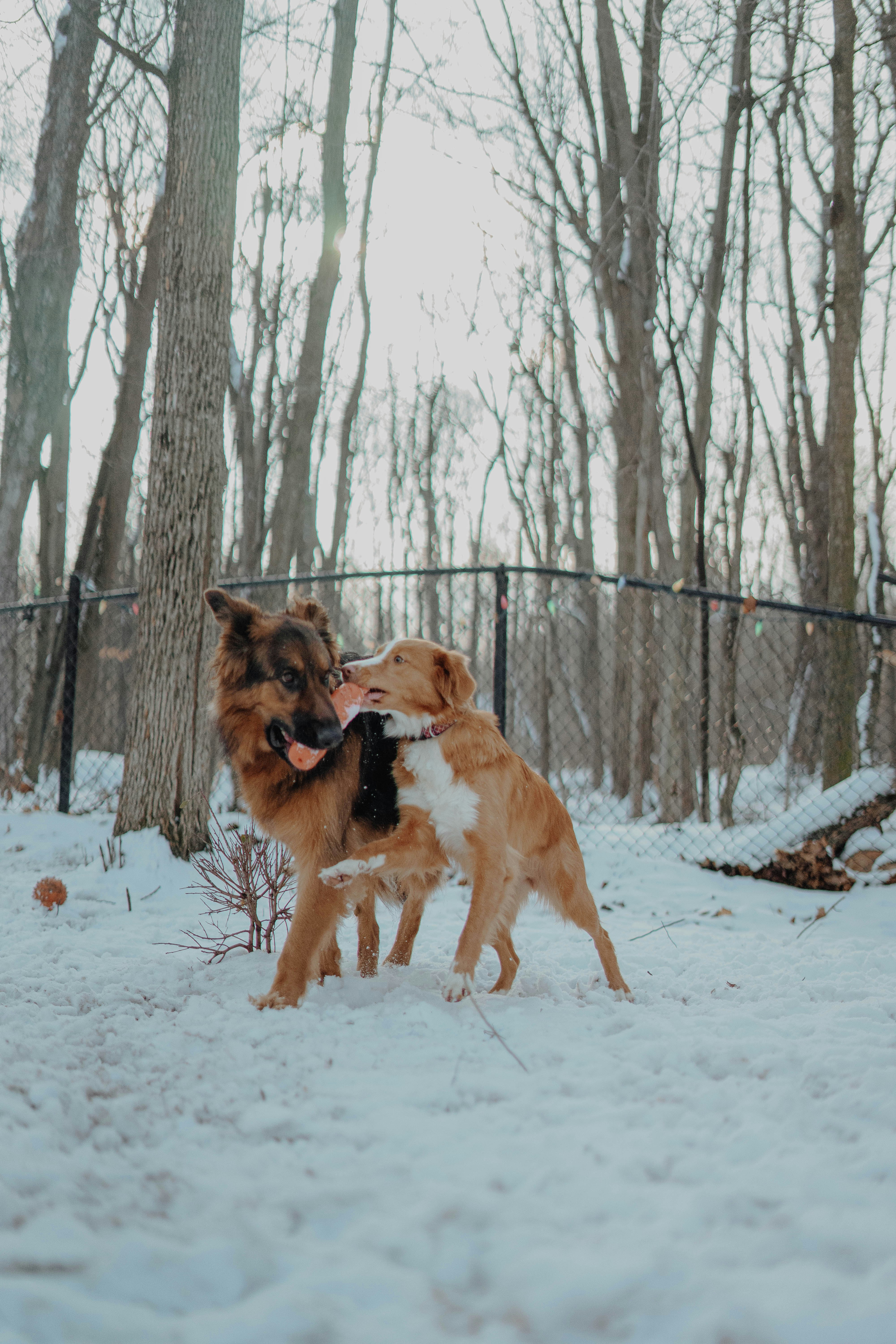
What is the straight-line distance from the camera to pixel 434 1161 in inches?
72.3

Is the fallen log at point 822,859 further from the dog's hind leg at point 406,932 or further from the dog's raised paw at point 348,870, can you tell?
the dog's raised paw at point 348,870

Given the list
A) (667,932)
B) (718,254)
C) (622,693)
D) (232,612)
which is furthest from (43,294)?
(667,932)

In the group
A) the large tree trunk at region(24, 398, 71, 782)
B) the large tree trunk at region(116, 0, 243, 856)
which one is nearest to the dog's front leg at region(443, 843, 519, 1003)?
the large tree trunk at region(116, 0, 243, 856)

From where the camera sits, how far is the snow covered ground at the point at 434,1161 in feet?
4.29

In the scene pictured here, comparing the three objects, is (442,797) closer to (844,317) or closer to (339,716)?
(339,716)

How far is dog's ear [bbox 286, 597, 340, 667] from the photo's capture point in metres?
3.68

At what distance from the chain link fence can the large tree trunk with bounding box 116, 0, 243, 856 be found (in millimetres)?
782

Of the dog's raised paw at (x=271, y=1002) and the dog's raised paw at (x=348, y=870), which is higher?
the dog's raised paw at (x=348, y=870)

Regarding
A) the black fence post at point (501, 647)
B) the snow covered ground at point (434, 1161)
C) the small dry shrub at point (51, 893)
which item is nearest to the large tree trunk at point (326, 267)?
the black fence post at point (501, 647)

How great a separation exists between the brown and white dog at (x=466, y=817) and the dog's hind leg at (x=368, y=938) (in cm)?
28

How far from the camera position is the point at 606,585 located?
284 inches

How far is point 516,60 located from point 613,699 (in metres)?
9.11

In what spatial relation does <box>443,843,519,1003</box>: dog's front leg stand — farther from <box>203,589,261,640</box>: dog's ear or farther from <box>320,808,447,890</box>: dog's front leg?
<box>203,589,261,640</box>: dog's ear

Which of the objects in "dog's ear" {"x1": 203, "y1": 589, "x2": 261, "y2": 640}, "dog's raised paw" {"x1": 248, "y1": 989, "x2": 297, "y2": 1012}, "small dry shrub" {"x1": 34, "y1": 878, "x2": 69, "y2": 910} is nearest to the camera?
"dog's raised paw" {"x1": 248, "y1": 989, "x2": 297, "y2": 1012}
